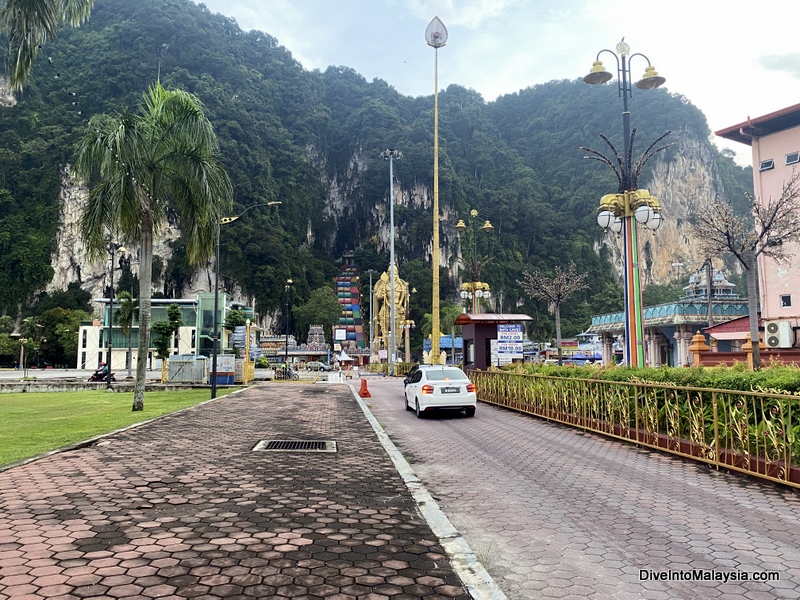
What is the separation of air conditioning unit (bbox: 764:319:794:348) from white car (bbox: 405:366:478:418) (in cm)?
1754

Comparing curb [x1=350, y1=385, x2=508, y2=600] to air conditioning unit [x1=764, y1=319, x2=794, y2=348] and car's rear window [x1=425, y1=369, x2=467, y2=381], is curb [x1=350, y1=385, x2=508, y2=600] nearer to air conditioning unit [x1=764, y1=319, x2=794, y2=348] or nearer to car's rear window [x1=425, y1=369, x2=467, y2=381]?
car's rear window [x1=425, y1=369, x2=467, y2=381]

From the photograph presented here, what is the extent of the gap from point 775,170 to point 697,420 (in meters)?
30.4

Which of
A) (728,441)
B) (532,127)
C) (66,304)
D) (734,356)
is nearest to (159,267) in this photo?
(66,304)

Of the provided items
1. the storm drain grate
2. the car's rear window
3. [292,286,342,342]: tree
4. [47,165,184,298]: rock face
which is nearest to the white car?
the car's rear window

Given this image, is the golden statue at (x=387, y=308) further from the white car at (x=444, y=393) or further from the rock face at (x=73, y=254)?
the white car at (x=444, y=393)

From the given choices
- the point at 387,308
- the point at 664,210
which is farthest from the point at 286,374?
the point at 664,210

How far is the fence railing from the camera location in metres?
6.43

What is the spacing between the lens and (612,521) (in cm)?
509

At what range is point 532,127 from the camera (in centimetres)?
15425

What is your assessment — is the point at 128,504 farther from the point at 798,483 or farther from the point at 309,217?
the point at 309,217

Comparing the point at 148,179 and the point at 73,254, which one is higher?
the point at 73,254

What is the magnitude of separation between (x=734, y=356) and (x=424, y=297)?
88925 millimetres

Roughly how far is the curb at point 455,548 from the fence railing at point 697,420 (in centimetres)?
433

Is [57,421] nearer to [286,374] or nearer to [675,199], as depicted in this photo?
[286,374]
